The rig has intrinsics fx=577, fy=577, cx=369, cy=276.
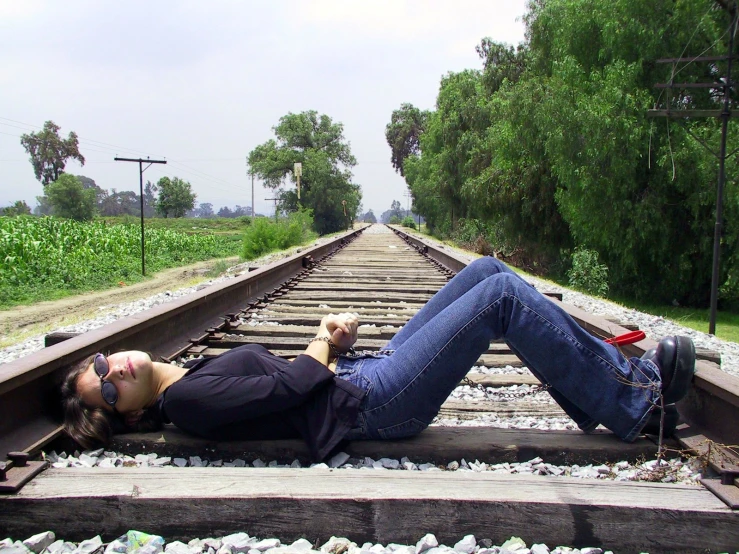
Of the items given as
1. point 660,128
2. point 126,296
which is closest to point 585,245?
point 660,128

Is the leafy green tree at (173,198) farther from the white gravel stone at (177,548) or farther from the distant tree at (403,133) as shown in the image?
the white gravel stone at (177,548)

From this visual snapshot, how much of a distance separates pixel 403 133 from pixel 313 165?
18280 mm

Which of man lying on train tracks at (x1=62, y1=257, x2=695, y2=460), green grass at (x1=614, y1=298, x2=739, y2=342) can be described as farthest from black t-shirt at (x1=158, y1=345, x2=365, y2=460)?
green grass at (x1=614, y1=298, x2=739, y2=342)

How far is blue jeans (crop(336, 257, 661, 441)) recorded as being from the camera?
1972mm

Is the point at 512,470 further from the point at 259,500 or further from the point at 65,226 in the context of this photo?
the point at 65,226

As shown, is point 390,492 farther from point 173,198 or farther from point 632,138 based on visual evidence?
point 173,198

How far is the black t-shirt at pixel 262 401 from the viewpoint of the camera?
1.89 m

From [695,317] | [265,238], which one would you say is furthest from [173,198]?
[695,317]

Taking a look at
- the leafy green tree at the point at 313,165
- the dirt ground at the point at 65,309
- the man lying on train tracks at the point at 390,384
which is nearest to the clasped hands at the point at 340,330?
the man lying on train tracks at the point at 390,384

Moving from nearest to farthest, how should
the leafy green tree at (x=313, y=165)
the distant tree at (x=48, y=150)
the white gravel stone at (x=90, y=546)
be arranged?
the white gravel stone at (x=90, y=546) → the leafy green tree at (x=313, y=165) → the distant tree at (x=48, y=150)

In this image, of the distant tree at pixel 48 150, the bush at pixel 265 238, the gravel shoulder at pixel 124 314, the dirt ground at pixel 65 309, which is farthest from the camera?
the distant tree at pixel 48 150

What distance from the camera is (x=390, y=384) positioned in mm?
2029

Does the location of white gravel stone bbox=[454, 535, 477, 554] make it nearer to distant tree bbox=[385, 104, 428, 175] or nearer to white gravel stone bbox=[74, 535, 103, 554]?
white gravel stone bbox=[74, 535, 103, 554]

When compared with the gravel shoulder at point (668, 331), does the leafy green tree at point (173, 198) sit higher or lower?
higher
